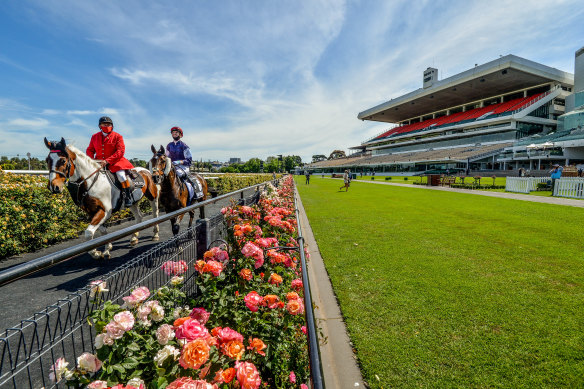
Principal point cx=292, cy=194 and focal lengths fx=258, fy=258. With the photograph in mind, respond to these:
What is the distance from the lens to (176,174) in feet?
21.5

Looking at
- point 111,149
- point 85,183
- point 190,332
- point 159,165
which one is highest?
point 111,149

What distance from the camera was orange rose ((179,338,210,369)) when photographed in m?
1.21

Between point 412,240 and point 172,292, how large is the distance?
6.05 m

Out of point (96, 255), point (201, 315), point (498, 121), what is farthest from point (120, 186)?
point (498, 121)

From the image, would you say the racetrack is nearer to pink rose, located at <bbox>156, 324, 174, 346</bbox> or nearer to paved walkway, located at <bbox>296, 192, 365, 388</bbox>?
pink rose, located at <bbox>156, 324, 174, 346</bbox>

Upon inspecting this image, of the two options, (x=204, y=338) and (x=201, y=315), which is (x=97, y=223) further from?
(x=204, y=338)

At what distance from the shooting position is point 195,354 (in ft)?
4.02

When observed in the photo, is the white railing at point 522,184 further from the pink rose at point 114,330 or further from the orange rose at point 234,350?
the pink rose at point 114,330

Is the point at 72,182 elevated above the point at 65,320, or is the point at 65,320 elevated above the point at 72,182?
the point at 72,182

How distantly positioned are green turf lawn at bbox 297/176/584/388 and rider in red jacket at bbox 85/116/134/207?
193 inches

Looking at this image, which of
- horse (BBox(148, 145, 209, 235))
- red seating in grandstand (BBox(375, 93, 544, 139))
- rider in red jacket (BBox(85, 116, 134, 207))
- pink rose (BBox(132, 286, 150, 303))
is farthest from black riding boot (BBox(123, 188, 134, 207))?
red seating in grandstand (BBox(375, 93, 544, 139))

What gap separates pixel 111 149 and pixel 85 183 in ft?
3.83

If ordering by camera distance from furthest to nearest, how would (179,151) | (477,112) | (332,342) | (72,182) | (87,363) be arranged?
(477,112), (179,151), (72,182), (332,342), (87,363)

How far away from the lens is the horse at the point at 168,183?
5707mm
